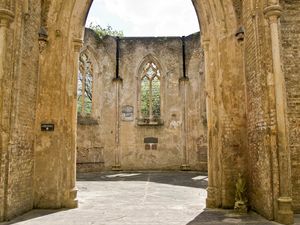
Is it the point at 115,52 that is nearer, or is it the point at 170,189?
the point at 170,189

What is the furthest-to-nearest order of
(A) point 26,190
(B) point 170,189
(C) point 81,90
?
(C) point 81,90, (B) point 170,189, (A) point 26,190

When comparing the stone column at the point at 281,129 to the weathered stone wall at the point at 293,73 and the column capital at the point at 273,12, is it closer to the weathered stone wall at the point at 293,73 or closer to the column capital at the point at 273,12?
the column capital at the point at 273,12

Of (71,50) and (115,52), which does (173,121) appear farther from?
(71,50)

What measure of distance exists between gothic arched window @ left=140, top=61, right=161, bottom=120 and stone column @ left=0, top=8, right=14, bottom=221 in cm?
1124

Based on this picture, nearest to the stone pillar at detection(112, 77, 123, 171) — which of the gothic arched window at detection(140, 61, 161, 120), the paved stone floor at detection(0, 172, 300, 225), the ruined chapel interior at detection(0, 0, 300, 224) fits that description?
the gothic arched window at detection(140, 61, 161, 120)

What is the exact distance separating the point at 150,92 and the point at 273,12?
11334 mm

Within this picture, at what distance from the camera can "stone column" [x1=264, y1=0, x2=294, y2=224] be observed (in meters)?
5.00

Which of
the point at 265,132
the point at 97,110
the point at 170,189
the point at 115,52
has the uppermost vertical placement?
the point at 115,52

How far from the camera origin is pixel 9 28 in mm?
5527

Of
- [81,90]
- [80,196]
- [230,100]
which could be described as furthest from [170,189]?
[81,90]

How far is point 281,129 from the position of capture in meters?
5.26

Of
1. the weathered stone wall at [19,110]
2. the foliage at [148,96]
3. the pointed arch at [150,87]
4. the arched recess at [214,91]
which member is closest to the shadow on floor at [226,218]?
A: the arched recess at [214,91]

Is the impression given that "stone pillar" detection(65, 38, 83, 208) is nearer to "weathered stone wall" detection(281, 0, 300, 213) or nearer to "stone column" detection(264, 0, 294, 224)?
"stone column" detection(264, 0, 294, 224)

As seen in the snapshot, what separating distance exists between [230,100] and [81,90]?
11.5 metres
